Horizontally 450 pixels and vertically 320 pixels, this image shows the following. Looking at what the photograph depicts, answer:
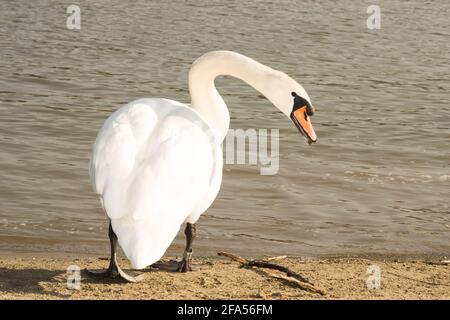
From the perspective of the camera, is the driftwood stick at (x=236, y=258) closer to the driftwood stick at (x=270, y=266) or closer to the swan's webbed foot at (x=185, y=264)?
the driftwood stick at (x=270, y=266)

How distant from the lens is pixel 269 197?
361 inches

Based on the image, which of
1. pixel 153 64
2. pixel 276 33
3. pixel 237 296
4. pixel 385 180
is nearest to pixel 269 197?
pixel 385 180

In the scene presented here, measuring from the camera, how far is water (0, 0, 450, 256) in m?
8.29

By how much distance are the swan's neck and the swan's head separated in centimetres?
13

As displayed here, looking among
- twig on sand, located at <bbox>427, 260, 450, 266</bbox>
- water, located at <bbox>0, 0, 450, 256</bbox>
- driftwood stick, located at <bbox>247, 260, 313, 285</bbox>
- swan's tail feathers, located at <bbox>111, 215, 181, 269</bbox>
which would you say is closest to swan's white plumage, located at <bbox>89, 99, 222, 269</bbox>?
swan's tail feathers, located at <bbox>111, 215, 181, 269</bbox>

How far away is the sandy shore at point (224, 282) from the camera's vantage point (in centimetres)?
583

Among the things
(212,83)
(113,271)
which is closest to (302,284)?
(113,271)

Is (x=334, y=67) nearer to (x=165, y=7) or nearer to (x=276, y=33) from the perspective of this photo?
(x=276, y=33)

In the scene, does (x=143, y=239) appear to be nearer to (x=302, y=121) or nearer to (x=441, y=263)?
(x=302, y=121)

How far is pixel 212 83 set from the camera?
6.87m

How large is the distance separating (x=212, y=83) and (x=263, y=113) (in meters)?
5.40

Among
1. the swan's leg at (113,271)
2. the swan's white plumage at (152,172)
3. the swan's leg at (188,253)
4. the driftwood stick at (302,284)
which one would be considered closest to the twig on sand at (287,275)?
the driftwood stick at (302,284)

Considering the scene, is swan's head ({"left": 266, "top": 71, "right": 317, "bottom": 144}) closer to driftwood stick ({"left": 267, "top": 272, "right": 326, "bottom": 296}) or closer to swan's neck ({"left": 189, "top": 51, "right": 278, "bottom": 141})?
swan's neck ({"left": 189, "top": 51, "right": 278, "bottom": 141})

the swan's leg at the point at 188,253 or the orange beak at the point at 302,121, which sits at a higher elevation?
the orange beak at the point at 302,121
